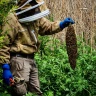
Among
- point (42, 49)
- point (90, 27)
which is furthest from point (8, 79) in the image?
point (90, 27)

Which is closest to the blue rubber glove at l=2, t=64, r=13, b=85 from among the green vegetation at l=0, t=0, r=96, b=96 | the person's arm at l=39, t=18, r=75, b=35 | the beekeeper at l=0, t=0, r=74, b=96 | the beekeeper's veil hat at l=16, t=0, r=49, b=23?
the beekeeper at l=0, t=0, r=74, b=96

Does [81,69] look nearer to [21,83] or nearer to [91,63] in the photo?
[91,63]

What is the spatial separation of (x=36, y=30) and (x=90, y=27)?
13.2ft

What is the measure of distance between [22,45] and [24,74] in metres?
0.41

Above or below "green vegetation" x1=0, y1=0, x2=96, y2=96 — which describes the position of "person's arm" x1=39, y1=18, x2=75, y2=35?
above

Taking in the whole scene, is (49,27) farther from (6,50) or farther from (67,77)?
(67,77)

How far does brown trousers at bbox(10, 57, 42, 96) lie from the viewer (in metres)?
5.73

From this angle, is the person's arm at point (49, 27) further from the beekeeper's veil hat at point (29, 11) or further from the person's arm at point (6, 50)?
the person's arm at point (6, 50)

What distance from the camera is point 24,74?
5910 mm

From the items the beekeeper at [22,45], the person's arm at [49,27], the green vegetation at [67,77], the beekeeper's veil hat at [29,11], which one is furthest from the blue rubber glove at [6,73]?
the green vegetation at [67,77]

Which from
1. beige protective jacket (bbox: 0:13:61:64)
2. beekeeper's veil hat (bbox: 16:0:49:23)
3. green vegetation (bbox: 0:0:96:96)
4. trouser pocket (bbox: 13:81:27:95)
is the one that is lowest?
green vegetation (bbox: 0:0:96:96)

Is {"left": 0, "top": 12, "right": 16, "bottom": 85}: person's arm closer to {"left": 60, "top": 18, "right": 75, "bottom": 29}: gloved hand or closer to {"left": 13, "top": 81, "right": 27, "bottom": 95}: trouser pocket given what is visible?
{"left": 13, "top": 81, "right": 27, "bottom": 95}: trouser pocket

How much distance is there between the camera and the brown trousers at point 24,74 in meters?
5.73

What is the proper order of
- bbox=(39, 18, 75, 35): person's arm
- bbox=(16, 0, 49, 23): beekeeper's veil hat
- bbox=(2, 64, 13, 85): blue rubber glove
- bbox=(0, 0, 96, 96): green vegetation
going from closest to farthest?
bbox=(2, 64, 13, 85): blue rubber glove → bbox=(16, 0, 49, 23): beekeeper's veil hat → bbox=(39, 18, 75, 35): person's arm → bbox=(0, 0, 96, 96): green vegetation
